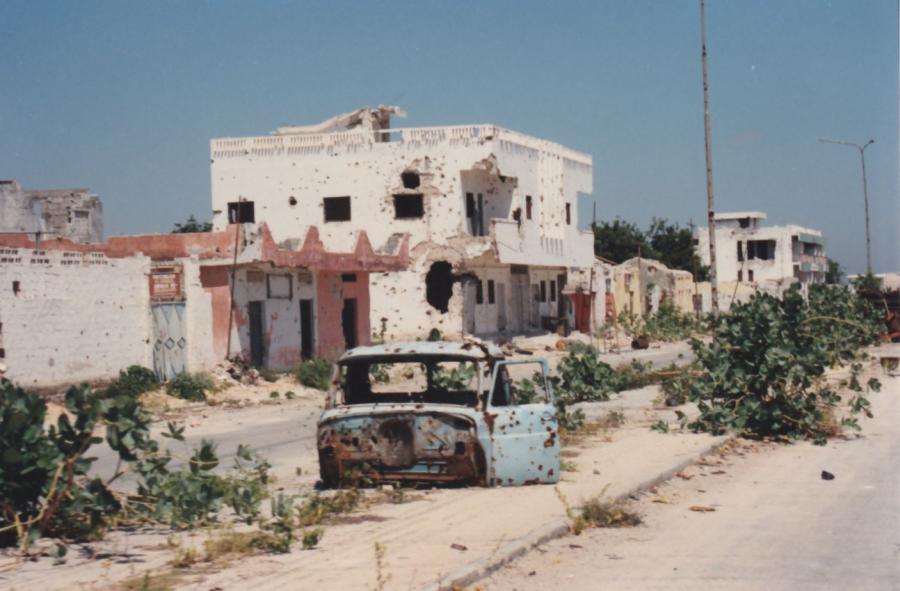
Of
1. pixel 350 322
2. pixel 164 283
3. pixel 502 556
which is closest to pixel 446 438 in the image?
pixel 502 556

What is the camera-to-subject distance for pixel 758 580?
296 inches

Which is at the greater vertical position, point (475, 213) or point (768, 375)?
point (475, 213)

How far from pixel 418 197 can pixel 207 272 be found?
1964 cm

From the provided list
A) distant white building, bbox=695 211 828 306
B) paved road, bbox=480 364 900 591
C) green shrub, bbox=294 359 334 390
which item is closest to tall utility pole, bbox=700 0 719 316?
green shrub, bbox=294 359 334 390

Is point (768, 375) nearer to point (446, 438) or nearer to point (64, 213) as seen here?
point (446, 438)

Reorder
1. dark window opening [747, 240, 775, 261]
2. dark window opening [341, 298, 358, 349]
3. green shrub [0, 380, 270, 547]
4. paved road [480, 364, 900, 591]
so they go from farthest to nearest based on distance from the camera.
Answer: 1. dark window opening [747, 240, 775, 261]
2. dark window opening [341, 298, 358, 349]
3. green shrub [0, 380, 270, 547]
4. paved road [480, 364, 900, 591]

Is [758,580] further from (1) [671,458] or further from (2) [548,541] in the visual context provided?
(1) [671,458]

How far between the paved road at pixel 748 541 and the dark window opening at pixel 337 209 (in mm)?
36857

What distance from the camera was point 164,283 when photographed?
2798 centimetres

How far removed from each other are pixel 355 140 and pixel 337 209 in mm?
3093

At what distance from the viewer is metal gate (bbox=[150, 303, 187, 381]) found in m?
27.8

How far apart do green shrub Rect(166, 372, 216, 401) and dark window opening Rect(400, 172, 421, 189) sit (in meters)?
21.8

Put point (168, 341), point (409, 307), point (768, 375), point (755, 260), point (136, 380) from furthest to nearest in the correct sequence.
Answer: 1. point (755, 260)
2. point (409, 307)
3. point (168, 341)
4. point (136, 380)
5. point (768, 375)

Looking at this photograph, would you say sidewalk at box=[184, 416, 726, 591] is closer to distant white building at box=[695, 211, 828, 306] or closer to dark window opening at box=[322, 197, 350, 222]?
dark window opening at box=[322, 197, 350, 222]
